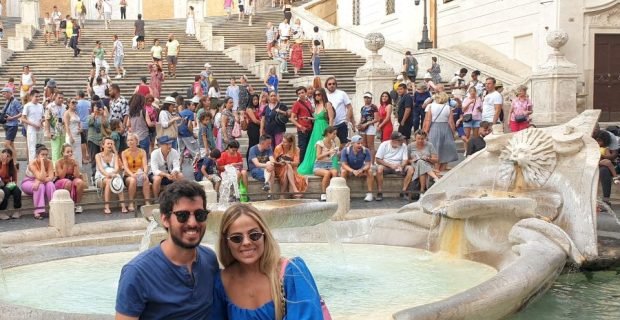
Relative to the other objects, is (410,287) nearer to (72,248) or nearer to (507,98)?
(72,248)

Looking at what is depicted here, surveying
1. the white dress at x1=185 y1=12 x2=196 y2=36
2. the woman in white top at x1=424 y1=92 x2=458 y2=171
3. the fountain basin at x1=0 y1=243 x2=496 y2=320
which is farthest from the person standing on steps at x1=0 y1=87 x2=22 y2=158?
the white dress at x1=185 y1=12 x2=196 y2=36

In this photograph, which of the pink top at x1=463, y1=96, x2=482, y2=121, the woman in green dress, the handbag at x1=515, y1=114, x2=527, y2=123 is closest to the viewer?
the woman in green dress

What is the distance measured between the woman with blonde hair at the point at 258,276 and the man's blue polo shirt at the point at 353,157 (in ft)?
31.8

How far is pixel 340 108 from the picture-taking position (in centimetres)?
1431

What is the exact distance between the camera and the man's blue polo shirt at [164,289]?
10.6ft

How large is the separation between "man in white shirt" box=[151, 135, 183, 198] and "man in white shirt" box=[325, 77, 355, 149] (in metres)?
2.91

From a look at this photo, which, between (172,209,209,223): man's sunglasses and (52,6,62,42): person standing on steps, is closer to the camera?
(172,209,209,223): man's sunglasses

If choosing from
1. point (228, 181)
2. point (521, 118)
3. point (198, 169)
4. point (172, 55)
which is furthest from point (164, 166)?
point (172, 55)

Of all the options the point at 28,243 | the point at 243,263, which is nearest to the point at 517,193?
the point at 28,243

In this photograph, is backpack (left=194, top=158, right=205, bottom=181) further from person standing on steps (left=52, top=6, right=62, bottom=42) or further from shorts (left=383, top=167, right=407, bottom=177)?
person standing on steps (left=52, top=6, right=62, bottom=42)

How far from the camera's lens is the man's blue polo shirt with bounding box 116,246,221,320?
3.24 meters

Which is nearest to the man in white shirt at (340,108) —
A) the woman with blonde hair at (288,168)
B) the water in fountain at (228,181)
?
the woman with blonde hair at (288,168)

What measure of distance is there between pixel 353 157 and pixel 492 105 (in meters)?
3.73

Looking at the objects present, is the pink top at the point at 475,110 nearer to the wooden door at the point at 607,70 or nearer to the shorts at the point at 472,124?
the shorts at the point at 472,124
